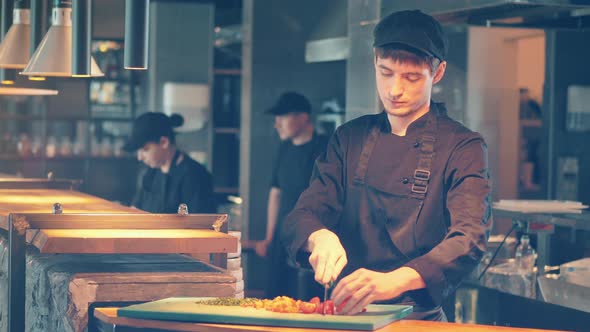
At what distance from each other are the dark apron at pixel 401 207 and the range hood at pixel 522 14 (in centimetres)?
168

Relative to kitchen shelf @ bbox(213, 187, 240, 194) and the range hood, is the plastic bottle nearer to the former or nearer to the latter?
the range hood

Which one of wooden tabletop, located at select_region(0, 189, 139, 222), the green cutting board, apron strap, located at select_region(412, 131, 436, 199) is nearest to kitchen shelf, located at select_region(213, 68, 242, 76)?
wooden tabletop, located at select_region(0, 189, 139, 222)

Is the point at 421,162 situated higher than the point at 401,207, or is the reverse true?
the point at 421,162

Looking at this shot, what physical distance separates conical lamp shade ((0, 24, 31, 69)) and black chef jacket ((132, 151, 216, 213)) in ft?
3.81

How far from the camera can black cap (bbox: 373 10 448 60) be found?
9.41 feet

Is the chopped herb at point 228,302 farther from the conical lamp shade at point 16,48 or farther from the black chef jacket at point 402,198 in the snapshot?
the conical lamp shade at point 16,48

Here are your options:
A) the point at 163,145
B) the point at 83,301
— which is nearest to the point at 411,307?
the point at 83,301

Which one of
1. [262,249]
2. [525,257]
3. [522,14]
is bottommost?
[262,249]

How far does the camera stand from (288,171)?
6.60 m

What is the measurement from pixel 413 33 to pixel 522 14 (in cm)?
218

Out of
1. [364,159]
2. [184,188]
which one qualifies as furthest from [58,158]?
[364,159]

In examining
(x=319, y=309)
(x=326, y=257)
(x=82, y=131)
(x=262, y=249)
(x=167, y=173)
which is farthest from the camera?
(x=82, y=131)

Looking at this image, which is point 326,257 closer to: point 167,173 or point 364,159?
A: point 364,159

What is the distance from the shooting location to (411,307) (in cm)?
271
